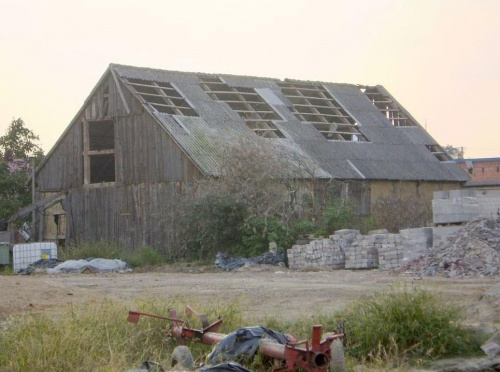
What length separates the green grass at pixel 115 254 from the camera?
31422 millimetres

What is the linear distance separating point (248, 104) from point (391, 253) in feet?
46.9

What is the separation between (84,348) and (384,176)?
2665 centimetres

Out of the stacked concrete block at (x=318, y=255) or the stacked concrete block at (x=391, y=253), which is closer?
the stacked concrete block at (x=391, y=253)

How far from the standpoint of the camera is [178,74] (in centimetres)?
3862

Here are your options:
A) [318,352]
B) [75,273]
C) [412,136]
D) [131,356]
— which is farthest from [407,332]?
[412,136]

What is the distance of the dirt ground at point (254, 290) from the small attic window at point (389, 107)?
65.5 ft

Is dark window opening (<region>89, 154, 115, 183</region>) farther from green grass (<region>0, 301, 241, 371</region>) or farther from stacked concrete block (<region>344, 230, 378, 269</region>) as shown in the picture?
green grass (<region>0, 301, 241, 371</region>)

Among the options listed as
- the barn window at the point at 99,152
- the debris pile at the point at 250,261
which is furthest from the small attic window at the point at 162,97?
the debris pile at the point at 250,261

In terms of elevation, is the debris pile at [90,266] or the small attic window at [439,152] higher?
the small attic window at [439,152]

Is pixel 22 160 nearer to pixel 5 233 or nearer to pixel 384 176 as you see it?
pixel 5 233

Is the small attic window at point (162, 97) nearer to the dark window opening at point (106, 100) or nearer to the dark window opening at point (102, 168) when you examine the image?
the dark window opening at point (106, 100)

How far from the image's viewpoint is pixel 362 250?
26703 mm

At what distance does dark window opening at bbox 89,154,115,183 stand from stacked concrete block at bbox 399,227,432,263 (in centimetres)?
1489

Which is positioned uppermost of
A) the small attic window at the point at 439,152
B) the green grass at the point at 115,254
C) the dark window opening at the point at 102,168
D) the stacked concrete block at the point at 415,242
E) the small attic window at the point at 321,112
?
the small attic window at the point at 321,112
